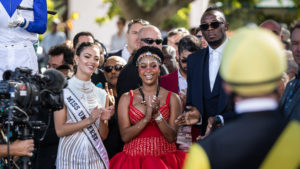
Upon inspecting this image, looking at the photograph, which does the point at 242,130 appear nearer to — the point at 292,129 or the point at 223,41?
the point at 292,129

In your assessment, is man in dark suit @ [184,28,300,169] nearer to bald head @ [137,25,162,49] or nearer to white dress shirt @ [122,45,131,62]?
bald head @ [137,25,162,49]

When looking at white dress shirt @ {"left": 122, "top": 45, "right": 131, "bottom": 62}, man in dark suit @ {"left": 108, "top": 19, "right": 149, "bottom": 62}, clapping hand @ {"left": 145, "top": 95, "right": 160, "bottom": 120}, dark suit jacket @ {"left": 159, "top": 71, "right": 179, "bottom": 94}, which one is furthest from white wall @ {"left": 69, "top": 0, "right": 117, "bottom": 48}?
clapping hand @ {"left": 145, "top": 95, "right": 160, "bottom": 120}

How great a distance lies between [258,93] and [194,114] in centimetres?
242

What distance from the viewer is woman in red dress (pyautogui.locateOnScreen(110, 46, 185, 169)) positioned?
500 centimetres

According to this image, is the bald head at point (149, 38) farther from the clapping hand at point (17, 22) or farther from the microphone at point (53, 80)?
the microphone at point (53, 80)

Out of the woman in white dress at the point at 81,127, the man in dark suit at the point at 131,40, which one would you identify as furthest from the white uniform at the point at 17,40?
the man in dark suit at the point at 131,40

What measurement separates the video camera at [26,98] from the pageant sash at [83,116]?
93 centimetres

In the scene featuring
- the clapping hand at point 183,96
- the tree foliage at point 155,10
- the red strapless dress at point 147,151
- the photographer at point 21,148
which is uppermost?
the tree foliage at point 155,10

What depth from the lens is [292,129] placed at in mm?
2438

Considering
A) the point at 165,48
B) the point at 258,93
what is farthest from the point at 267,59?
the point at 165,48

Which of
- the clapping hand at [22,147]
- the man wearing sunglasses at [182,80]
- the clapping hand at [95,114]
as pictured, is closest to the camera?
the clapping hand at [22,147]

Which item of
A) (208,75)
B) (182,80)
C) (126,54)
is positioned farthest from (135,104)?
(126,54)

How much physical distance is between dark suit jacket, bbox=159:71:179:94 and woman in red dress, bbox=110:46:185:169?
1.99ft

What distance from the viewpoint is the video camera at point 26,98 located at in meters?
3.75
